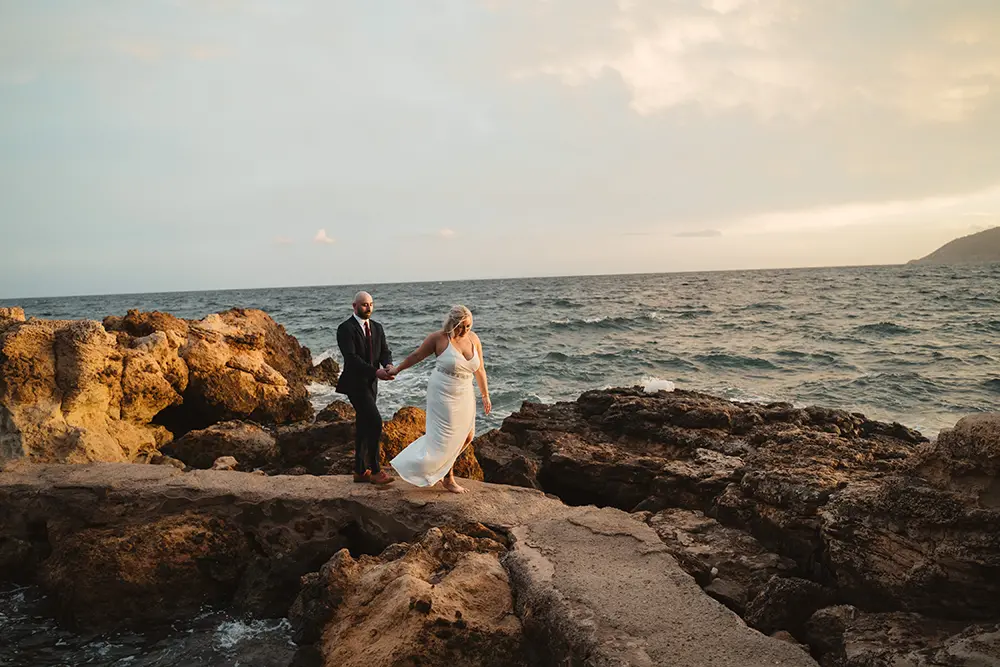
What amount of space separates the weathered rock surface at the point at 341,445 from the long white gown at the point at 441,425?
3.92ft

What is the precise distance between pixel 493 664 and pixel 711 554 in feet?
6.72

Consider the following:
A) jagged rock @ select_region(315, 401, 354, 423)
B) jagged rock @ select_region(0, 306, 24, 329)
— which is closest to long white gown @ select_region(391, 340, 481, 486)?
jagged rock @ select_region(315, 401, 354, 423)

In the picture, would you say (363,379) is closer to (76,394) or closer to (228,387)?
(76,394)

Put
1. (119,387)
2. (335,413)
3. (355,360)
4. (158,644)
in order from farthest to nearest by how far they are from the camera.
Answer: (335,413)
(119,387)
(355,360)
(158,644)

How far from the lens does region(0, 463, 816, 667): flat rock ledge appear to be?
3643mm

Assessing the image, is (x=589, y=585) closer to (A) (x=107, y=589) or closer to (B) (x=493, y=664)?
(B) (x=493, y=664)

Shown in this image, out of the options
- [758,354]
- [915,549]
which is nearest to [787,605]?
[915,549]

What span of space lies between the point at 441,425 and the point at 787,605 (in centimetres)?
322

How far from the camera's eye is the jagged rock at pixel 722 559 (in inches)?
164

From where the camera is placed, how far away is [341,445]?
801 cm

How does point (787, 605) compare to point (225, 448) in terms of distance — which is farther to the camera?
point (225, 448)

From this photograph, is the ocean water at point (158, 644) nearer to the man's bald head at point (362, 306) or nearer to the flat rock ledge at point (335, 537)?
the flat rock ledge at point (335, 537)

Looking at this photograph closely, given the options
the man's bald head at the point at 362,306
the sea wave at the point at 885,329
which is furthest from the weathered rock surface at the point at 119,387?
the sea wave at the point at 885,329

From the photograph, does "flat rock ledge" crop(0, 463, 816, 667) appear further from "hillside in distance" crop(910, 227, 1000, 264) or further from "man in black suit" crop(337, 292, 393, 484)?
"hillside in distance" crop(910, 227, 1000, 264)
